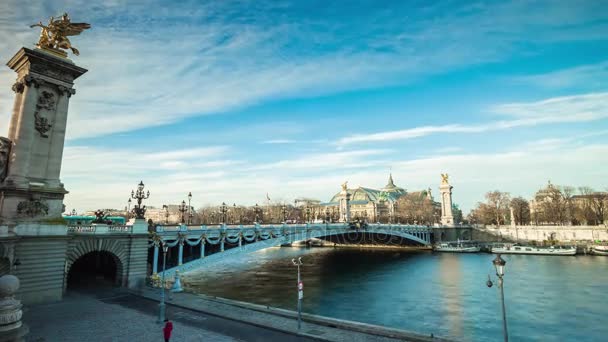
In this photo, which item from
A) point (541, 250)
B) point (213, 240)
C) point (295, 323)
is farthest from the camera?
point (541, 250)

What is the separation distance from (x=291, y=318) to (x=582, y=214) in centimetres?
10366

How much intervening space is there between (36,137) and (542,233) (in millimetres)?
99663

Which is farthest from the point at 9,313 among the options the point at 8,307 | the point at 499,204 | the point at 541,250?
the point at 499,204

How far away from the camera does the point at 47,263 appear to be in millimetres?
19844

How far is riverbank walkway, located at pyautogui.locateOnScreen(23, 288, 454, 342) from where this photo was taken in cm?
1446

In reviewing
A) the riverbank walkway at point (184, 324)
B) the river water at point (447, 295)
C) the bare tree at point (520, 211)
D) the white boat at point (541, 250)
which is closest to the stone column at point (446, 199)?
the bare tree at point (520, 211)

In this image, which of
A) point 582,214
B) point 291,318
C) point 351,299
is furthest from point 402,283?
point 582,214

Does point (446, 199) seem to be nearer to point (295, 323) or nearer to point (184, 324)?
point (295, 323)

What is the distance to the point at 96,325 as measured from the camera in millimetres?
15898

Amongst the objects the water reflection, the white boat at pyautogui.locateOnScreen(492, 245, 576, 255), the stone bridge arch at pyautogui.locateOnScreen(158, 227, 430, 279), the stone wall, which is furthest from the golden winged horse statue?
the stone wall

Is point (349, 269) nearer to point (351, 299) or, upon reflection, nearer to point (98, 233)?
point (351, 299)

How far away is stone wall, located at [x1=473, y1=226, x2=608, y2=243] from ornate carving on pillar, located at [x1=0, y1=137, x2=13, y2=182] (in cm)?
9910

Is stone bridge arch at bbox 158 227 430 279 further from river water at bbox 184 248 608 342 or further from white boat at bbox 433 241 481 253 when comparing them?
white boat at bbox 433 241 481 253

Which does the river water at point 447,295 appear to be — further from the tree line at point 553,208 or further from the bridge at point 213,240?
the tree line at point 553,208
